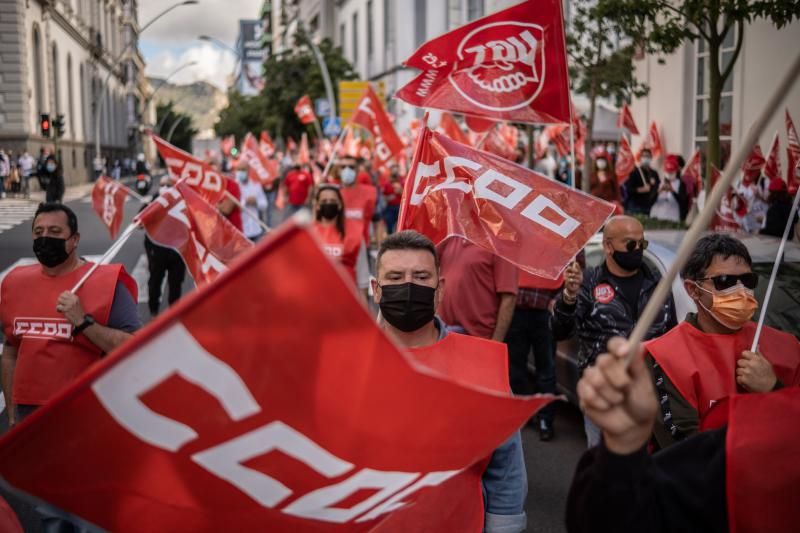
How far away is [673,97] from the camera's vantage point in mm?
19922

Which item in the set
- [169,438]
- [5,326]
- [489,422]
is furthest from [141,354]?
[5,326]

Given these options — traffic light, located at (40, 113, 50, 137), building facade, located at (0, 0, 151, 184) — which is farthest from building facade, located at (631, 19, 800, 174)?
building facade, located at (0, 0, 151, 184)

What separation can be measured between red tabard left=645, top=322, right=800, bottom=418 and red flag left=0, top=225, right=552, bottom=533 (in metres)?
1.28

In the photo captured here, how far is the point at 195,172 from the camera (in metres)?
8.16

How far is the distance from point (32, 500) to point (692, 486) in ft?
4.46

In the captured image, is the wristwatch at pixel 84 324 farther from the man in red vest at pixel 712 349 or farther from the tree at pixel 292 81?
the tree at pixel 292 81

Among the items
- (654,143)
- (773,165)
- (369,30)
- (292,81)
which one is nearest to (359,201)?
(773,165)

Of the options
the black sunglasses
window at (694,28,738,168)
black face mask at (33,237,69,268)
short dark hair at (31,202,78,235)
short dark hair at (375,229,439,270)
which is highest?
window at (694,28,738,168)

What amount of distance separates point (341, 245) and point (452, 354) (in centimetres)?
516

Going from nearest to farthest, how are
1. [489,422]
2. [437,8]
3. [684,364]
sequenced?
[489,422], [684,364], [437,8]

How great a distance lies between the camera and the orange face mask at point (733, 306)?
331 cm

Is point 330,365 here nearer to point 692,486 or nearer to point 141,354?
point 141,354

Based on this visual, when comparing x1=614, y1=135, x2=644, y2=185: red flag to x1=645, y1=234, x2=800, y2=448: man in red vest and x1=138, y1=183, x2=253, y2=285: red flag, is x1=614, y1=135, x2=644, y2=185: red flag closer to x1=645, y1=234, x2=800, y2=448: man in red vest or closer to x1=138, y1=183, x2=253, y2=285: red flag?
x1=138, y1=183, x2=253, y2=285: red flag

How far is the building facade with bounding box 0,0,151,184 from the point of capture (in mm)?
42531
